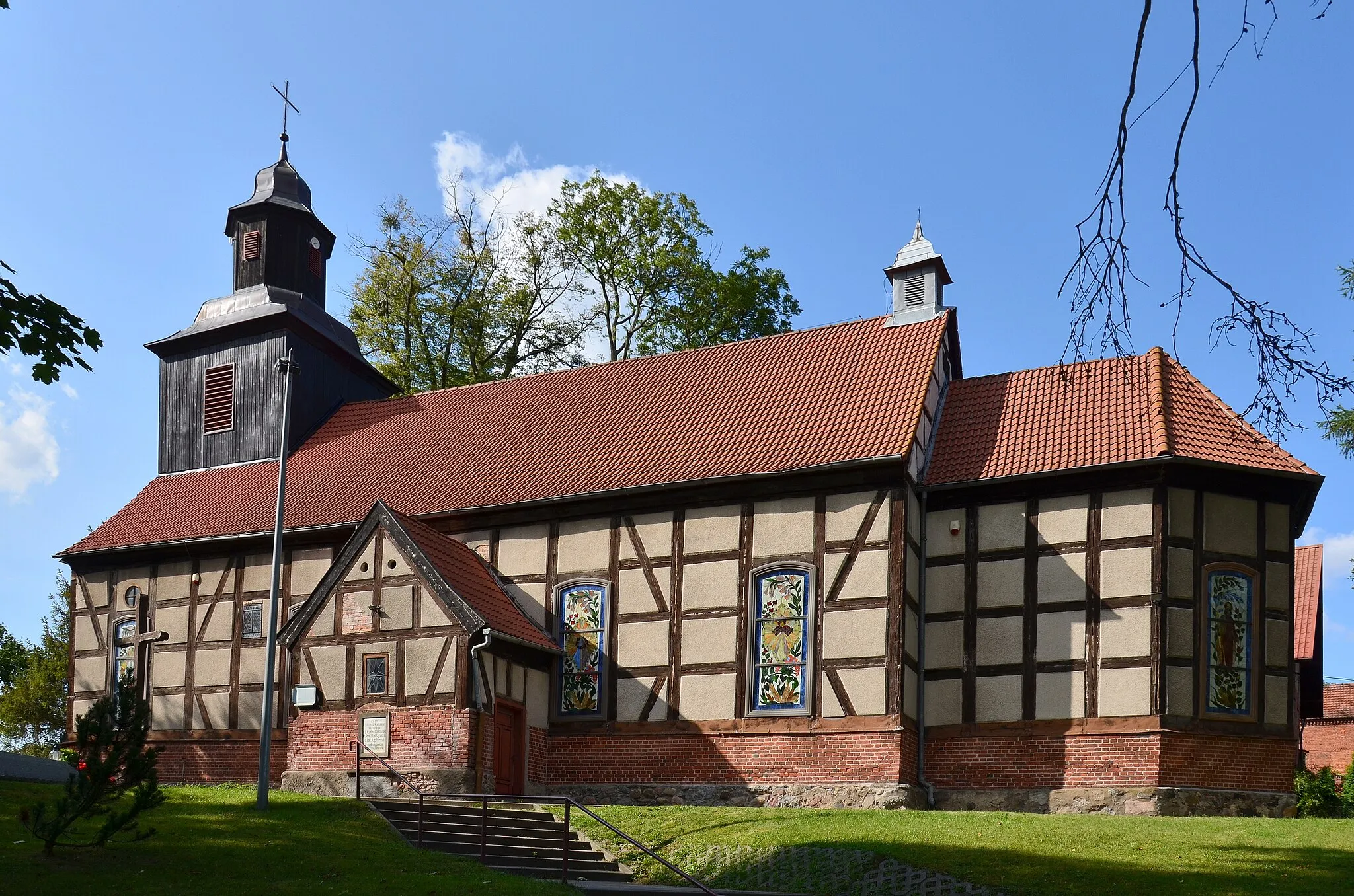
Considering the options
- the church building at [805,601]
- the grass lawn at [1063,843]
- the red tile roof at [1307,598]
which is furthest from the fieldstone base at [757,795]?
the red tile roof at [1307,598]

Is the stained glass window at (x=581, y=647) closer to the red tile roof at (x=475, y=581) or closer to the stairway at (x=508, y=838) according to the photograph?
the red tile roof at (x=475, y=581)

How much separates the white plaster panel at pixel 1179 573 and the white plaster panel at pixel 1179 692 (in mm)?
1068

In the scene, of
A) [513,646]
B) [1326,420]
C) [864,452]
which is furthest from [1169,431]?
[1326,420]

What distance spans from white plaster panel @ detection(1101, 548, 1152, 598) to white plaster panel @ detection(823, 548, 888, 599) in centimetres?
312

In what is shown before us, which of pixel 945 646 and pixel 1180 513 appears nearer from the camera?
pixel 1180 513

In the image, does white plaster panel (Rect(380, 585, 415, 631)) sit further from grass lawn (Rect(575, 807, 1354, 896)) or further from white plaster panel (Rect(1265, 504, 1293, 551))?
white plaster panel (Rect(1265, 504, 1293, 551))

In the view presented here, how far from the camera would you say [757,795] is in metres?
20.7

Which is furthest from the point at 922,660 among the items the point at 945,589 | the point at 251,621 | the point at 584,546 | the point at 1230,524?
the point at 251,621

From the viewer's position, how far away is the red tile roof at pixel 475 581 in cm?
2145

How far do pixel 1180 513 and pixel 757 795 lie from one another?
735 cm

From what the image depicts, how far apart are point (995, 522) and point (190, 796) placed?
40.0 ft

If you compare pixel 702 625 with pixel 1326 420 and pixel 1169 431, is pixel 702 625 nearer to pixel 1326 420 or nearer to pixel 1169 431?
pixel 1169 431

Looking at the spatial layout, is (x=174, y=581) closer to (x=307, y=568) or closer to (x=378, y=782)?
(x=307, y=568)

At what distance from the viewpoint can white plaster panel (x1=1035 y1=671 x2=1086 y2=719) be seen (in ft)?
65.8
